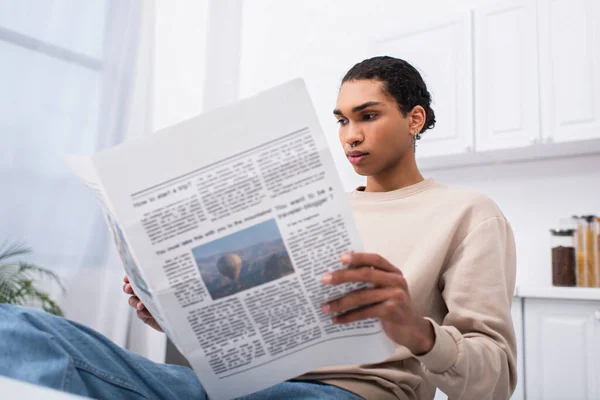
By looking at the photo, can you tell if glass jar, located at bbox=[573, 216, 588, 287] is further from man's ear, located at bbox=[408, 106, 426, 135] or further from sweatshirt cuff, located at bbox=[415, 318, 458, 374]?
sweatshirt cuff, located at bbox=[415, 318, 458, 374]

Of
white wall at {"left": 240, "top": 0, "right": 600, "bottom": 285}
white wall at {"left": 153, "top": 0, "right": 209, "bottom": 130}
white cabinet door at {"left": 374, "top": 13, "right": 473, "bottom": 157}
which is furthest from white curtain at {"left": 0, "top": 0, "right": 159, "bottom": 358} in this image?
white cabinet door at {"left": 374, "top": 13, "right": 473, "bottom": 157}

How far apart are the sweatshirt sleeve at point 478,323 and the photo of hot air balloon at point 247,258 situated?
0.23 metres

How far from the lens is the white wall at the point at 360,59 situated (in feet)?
8.01

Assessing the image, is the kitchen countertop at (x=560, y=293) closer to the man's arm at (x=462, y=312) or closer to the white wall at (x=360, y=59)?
the white wall at (x=360, y=59)

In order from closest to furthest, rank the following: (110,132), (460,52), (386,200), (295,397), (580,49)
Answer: (295,397), (386,200), (580,49), (460,52), (110,132)

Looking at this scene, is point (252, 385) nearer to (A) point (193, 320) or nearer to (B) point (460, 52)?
(A) point (193, 320)

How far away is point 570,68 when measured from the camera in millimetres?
2109

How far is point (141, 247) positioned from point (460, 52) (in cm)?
215

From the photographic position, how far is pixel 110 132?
2627mm

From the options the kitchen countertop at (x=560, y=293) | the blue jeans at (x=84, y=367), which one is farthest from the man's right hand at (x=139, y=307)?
the kitchen countertop at (x=560, y=293)

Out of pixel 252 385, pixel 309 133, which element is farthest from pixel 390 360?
pixel 309 133

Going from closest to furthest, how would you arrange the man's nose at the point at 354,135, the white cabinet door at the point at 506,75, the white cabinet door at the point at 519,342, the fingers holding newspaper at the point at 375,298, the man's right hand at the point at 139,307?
the fingers holding newspaper at the point at 375,298
the man's right hand at the point at 139,307
the man's nose at the point at 354,135
the white cabinet door at the point at 519,342
the white cabinet door at the point at 506,75

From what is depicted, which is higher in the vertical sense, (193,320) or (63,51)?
(63,51)

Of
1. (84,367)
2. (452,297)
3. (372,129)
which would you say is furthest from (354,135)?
(84,367)
